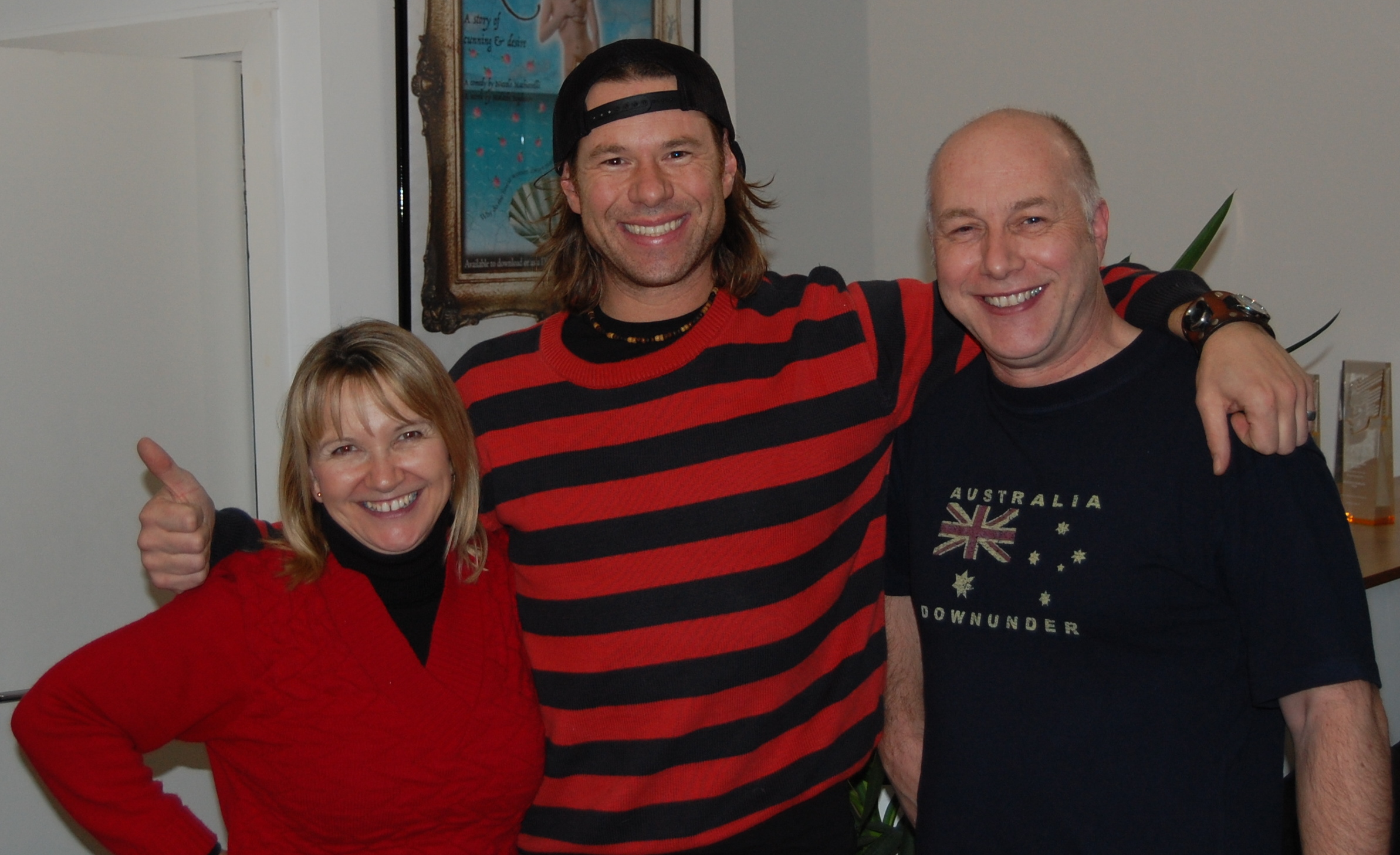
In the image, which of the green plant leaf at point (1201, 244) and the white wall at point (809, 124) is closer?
the green plant leaf at point (1201, 244)

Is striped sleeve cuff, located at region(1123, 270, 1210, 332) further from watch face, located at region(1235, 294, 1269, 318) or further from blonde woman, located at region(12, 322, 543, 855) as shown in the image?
blonde woman, located at region(12, 322, 543, 855)

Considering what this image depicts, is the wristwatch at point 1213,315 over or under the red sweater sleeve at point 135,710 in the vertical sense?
over

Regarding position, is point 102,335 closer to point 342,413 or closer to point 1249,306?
point 342,413

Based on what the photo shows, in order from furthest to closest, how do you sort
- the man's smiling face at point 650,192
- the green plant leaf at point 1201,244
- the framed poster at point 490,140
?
the green plant leaf at point 1201,244 → the framed poster at point 490,140 → the man's smiling face at point 650,192

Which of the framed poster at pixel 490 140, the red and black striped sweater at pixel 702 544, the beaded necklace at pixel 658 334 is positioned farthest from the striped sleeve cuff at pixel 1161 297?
the framed poster at pixel 490 140

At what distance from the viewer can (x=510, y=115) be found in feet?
8.00

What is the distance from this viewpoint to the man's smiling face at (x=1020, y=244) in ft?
4.66

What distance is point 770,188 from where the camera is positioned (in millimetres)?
3740

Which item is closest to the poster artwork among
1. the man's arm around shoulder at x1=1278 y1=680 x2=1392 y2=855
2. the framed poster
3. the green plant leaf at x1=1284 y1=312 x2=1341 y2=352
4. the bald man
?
the framed poster

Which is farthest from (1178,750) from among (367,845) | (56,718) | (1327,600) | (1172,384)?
(56,718)

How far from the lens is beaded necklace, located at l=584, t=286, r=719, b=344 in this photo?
1640 mm

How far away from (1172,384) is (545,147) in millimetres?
1551

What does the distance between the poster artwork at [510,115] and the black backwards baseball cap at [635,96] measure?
0.71 metres

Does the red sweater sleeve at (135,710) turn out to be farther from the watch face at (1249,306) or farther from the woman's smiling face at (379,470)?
the watch face at (1249,306)
